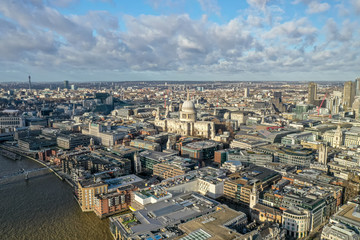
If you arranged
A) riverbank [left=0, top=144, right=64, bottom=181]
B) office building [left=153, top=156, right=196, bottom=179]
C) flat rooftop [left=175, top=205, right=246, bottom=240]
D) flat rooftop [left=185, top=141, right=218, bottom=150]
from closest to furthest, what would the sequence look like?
flat rooftop [left=175, top=205, right=246, bottom=240]
office building [left=153, top=156, right=196, bottom=179]
riverbank [left=0, top=144, right=64, bottom=181]
flat rooftop [left=185, top=141, right=218, bottom=150]

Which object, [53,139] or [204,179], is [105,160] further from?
[53,139]

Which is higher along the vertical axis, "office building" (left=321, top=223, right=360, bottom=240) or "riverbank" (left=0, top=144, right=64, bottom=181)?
"office building" (left=321, top=223, right=360, bottom=240)

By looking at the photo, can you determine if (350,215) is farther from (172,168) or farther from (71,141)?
(71,141)

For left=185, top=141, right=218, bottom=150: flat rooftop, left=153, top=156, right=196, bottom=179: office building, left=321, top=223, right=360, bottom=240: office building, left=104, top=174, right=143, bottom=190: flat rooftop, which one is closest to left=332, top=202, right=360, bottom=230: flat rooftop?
left=321, top=223, right=360, bottom=240: office building

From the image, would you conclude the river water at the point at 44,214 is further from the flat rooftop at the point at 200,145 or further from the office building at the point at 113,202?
the flat rooftop at the point at 200,145

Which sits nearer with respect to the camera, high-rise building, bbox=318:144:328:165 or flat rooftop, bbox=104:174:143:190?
flat rooftop, bbox=104:174:143:190

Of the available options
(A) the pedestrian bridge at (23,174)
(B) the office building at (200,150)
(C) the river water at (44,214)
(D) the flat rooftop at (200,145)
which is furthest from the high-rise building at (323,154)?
(A) the pedestrian bridge at (23,174)

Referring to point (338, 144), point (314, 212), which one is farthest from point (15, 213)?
point (338, 144)

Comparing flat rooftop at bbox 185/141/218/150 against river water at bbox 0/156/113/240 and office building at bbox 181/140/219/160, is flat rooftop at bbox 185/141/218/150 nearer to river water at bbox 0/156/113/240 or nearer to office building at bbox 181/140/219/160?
office building at bbox 181/140/219/160

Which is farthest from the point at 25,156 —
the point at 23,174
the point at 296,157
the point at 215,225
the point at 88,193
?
the point at 296,157
